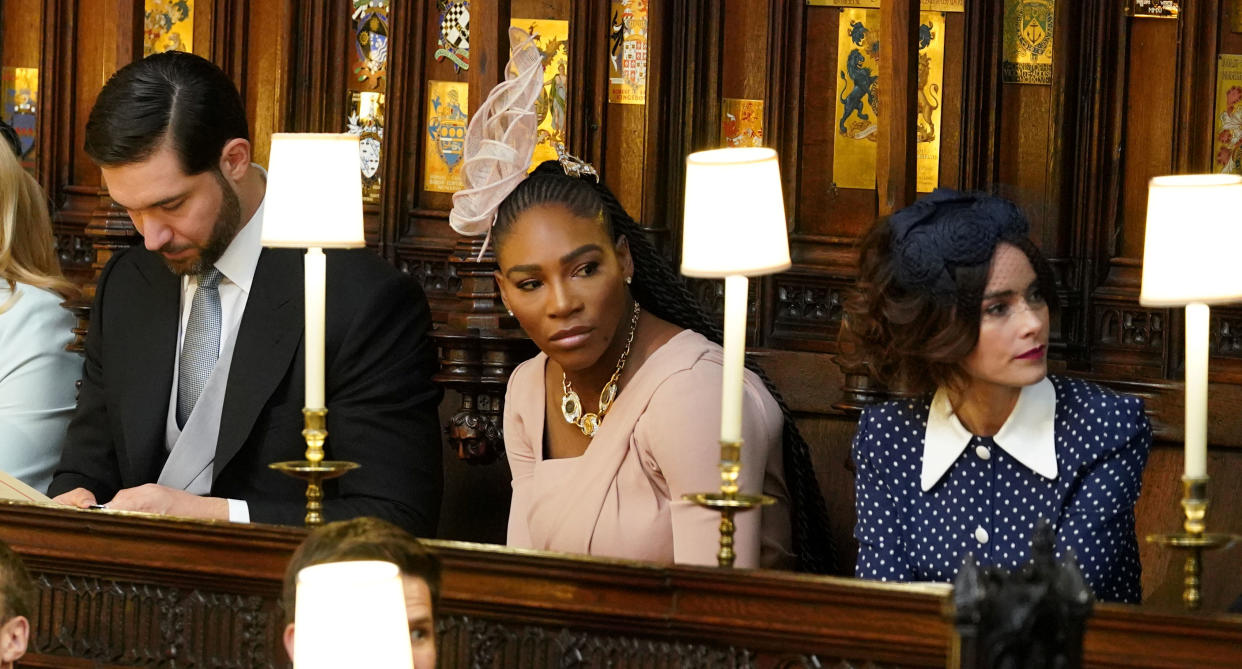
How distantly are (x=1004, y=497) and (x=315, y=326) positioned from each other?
109 centimetres

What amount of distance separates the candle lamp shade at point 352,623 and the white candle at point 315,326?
763 millimetres

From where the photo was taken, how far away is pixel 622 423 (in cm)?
292

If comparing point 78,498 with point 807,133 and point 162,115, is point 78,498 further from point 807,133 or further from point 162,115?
point 807,133

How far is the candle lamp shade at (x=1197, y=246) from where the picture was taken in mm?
2061

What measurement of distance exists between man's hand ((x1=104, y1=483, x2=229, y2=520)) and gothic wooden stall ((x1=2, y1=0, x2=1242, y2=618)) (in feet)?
2.51

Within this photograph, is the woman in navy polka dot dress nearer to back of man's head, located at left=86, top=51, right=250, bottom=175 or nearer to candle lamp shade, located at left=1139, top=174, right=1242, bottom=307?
candle lamp shade, located at left=1139, top=174, right=1242, bottom=307

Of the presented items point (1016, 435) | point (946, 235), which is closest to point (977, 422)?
point (1016, 435)

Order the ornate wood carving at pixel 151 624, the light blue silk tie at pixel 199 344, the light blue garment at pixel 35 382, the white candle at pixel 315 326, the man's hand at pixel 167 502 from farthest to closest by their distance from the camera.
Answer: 1. the light blue garment at pixel 35 382
2. the light blue silk tie at pixel 199 344
3. the man's hand at pixel 167 502
4. the ornate wood carving at pixel 151 624
5. the white candle at pixel 315 326

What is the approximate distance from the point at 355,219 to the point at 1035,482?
3.65ft

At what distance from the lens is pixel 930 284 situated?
264 centimetres

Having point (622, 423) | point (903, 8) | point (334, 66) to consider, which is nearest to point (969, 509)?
point (622, 423)

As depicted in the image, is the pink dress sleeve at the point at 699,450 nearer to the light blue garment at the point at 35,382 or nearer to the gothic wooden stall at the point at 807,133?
the gothic wooden stall at the point at 807,133

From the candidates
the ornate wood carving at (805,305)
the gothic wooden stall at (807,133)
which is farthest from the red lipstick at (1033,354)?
the ornate wood carving at (805,305)

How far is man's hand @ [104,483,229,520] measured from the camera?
2.89 meters
